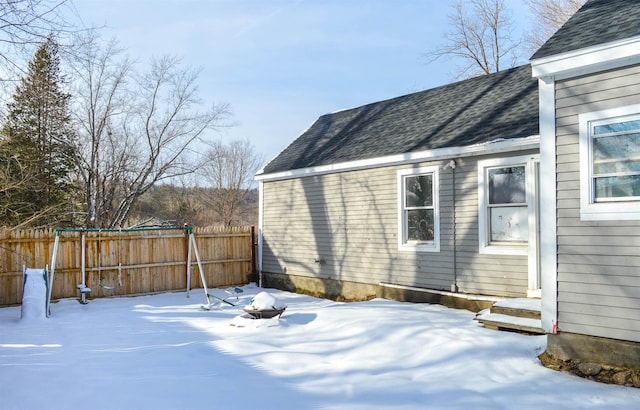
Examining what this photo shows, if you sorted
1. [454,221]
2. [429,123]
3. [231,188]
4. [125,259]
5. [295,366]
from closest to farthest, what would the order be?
[295,366]
[454,221]
[429,123]
[125,259]
[231,188]

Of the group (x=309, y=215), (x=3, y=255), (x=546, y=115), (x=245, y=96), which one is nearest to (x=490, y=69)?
(x=245, y=96)

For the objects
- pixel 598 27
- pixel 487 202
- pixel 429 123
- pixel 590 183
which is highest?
pixel 598 27

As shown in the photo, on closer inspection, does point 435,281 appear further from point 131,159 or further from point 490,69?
point 490,69

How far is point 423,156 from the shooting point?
9359 mm

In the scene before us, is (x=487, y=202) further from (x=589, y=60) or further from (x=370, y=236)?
(x=589, y=60)

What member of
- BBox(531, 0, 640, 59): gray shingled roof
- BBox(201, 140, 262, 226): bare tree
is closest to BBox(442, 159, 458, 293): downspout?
BBox(531, 0, 640, 59): gray shingled roof

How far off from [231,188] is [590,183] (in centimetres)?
3668

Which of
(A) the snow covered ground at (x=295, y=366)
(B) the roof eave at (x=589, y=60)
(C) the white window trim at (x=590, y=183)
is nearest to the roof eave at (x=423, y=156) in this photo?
(B) the roof eave at (x=589, y=60)

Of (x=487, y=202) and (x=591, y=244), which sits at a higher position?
(x=487, y=202)

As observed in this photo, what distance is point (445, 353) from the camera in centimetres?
576

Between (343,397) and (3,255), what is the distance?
9.24 m

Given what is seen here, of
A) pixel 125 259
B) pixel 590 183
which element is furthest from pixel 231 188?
pixel 590 183

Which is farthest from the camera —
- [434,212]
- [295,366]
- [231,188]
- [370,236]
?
[231,188]

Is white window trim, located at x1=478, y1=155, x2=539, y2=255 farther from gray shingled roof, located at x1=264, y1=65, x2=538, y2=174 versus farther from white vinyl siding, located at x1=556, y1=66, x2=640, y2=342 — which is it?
white vinyl siding, located at x1=556, y1=66, x2=640, y2=342
